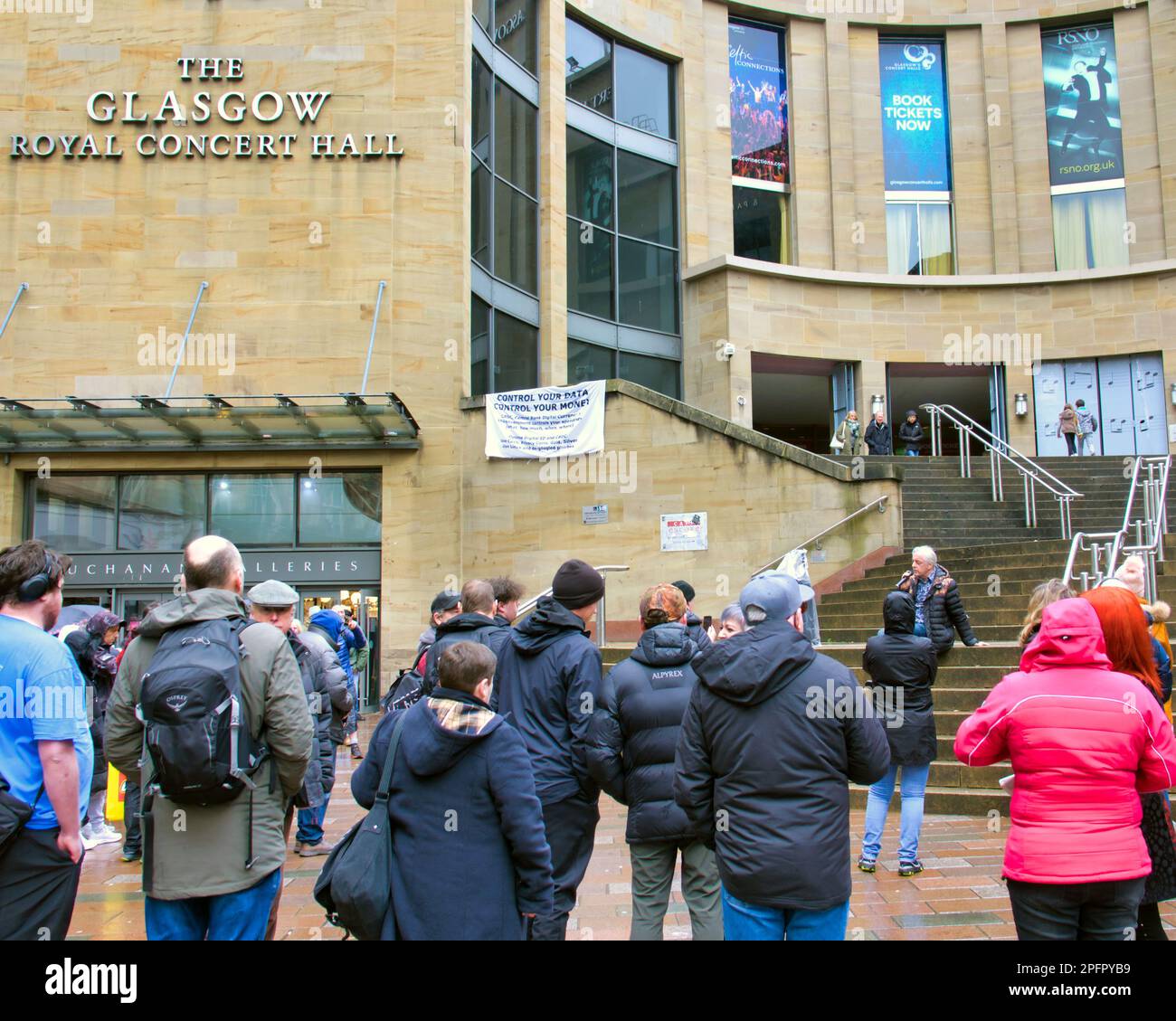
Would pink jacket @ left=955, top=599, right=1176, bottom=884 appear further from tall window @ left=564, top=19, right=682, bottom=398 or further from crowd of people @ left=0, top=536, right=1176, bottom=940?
tall window @ left=564, top=19, right=682, bottom=398

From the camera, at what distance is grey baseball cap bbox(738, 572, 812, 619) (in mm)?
3639

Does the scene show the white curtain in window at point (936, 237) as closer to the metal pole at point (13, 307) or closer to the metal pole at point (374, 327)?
the metal pole at point (374, 327)

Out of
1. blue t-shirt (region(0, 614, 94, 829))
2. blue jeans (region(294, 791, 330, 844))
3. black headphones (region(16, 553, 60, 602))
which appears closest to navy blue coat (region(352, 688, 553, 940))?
blue t-shirt (region(0, 614, 94, 829))

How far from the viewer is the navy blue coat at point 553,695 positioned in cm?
443

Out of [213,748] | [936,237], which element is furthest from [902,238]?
[213,748]

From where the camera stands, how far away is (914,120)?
26.7 meters

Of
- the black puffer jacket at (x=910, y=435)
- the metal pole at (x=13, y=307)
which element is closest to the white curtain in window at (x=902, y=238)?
the black puffer jacket at (x=910, y=435)

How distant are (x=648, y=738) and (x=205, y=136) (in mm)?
17199

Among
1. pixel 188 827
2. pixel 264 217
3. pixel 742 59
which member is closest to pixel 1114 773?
pixel 188 827

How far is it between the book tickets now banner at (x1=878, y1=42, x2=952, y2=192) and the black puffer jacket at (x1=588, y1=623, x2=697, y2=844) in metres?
25.0

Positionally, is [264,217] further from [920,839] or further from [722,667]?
[722,667]

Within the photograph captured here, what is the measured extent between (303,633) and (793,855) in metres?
4.87

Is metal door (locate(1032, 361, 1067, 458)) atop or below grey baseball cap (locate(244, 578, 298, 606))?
atop

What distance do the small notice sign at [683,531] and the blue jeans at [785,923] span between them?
1282 cm
